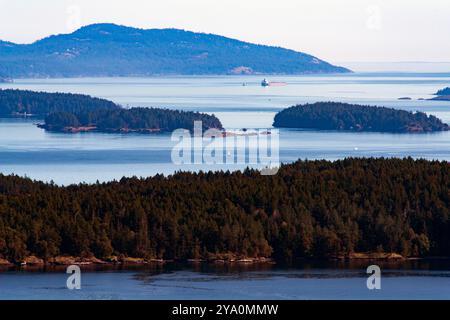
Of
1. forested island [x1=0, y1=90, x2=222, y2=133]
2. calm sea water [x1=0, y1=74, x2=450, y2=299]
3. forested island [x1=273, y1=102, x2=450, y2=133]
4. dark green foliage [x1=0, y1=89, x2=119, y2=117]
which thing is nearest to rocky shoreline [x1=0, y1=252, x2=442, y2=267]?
calm sea water [x1=0, y1=74, x2=450, y2=299]

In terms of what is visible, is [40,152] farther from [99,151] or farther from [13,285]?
[13,285]

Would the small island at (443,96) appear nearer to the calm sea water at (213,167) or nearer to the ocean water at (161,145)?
the ocean water at (161,145)

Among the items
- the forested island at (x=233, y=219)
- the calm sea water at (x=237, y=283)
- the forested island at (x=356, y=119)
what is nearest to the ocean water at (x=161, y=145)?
the forested island at (x=356, y=119)

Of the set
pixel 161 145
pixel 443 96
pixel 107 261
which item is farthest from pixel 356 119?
pixel 107 261

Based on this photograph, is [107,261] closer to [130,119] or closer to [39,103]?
[130,119]

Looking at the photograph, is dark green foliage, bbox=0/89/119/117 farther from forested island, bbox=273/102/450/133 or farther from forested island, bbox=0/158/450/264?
forested island, bbox=0/158/450/264

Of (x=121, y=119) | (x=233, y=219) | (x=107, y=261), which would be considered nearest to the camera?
(x=107, y=261)
